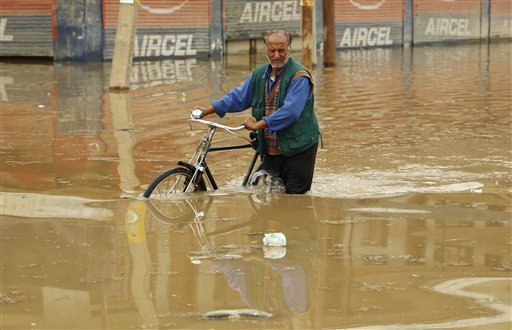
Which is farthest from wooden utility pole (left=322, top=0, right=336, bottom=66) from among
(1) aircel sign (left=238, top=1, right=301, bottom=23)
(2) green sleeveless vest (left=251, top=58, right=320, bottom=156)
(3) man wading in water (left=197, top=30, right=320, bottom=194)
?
(2) green sleeveless vest (left=251, top=58, right=320, bottom=156)

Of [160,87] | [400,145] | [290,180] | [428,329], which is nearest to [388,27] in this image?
[160,87]

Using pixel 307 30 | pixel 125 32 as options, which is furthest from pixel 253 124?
pixel 307 30

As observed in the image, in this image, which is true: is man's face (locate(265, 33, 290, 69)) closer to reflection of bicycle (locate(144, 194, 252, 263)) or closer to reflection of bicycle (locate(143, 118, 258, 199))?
reflection of bicycle (locate(143, 118, 258, 199))

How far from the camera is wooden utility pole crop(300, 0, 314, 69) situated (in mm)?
20781

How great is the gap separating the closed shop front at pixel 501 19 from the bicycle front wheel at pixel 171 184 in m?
29.7

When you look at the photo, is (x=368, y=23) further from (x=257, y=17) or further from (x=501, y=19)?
(x=501, y=19)

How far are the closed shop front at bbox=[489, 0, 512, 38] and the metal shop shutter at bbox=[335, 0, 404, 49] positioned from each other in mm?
5106

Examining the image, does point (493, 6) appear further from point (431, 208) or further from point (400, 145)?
point (431, 208)

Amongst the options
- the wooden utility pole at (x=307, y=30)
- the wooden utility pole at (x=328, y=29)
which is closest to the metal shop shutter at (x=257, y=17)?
the wooden utility pole at (x=328, y=29)

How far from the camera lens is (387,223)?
772 cm

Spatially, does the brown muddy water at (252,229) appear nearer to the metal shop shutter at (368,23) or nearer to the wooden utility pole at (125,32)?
the wooden utility pole at (125,32)

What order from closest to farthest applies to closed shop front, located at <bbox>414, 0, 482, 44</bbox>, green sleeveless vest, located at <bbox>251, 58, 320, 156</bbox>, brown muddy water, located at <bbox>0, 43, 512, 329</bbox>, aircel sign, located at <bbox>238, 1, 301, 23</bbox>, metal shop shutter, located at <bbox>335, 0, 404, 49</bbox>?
brown muddy water, located at <bbox>0, 43, 512, 329</bbox>
green sleeveless vest, located at <bbox>251, 58, 320, 156</bbox>
aircel sign, located at <bbox>238, 1, 301, 23</bbox>
metal shop shutter, located at <bbox>335, 0, 404, 49</bbox>
closed shop front, located at <bbox>414, 0, 482, 44</bbox>

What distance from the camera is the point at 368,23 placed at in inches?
1251

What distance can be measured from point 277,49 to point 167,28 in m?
18.2
